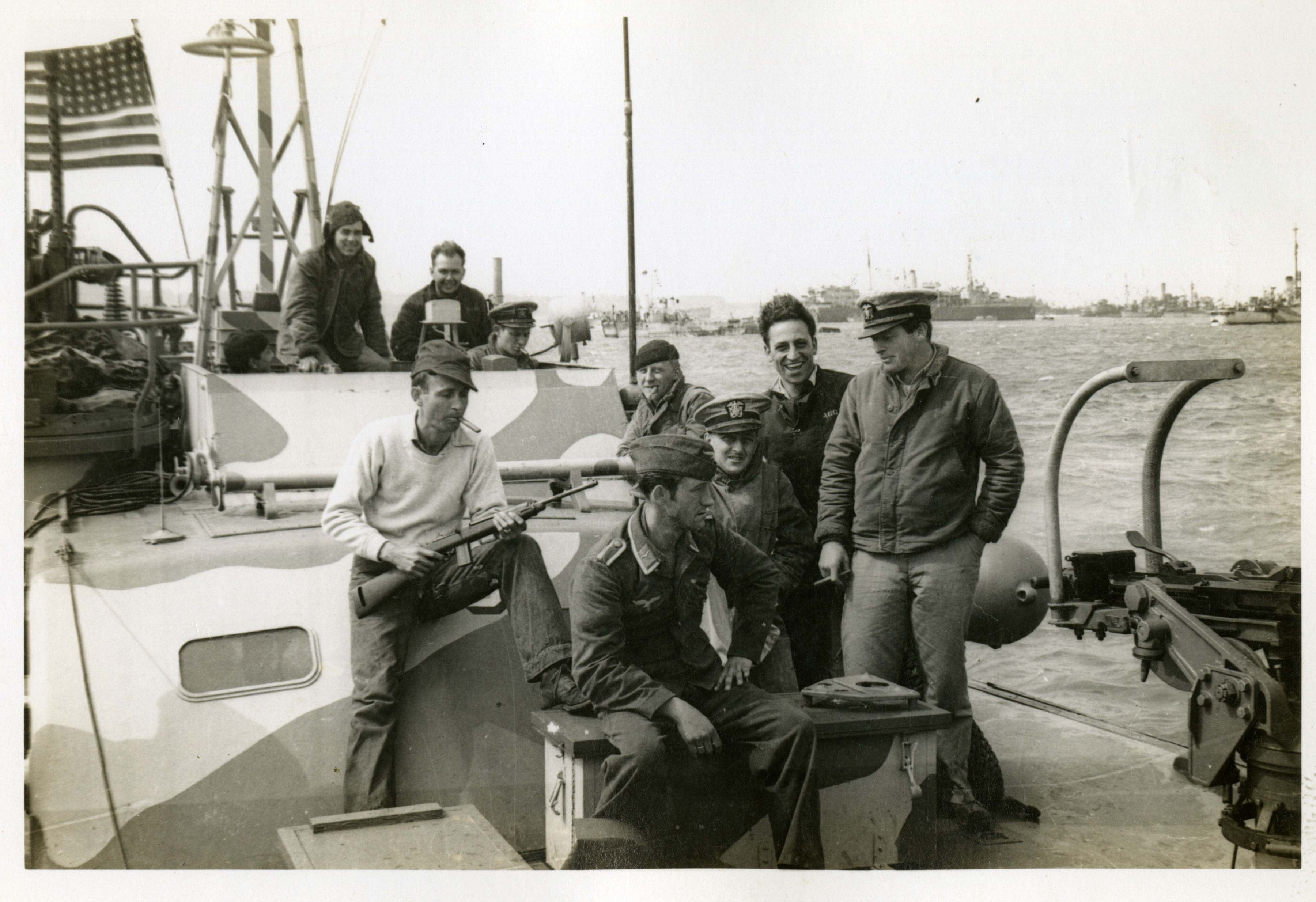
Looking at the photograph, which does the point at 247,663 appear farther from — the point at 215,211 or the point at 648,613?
the point at 215,211

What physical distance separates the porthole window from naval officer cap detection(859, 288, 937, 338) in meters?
2.17

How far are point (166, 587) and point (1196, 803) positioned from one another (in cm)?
362

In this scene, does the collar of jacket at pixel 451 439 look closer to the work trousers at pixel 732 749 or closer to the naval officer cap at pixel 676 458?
the naval officer cap at pixel 676 458

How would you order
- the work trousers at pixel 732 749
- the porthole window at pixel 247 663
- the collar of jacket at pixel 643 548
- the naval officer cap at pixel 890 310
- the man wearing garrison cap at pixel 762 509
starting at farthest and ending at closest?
the naval officer cap at pixel 890 310 < the man wearing garrison cap at pixel 762 509 < the porthole window at pixel 247 663 < the collar of jacket at pixel 643 548 < the work trousers at pixel 732 749

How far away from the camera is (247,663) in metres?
4.05

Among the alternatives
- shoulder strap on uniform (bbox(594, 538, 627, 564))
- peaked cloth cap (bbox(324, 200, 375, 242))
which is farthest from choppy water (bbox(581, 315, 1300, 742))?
peaked cloth cap (bbox(324, 200, 375, 242))

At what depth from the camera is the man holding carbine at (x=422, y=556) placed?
4.03 m

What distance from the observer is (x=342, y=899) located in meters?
4.24

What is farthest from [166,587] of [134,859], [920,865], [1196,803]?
[1196,803]

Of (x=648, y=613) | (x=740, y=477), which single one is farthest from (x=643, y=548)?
(x=740, y=477)

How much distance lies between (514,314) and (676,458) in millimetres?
876

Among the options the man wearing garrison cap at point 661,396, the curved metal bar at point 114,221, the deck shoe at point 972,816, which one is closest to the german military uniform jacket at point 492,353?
the man wearing garrison cap at point 661,396

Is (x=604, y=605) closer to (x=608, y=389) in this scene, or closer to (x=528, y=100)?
(x=608, y=389)

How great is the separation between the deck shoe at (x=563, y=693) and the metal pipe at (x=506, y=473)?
2.25 ft
